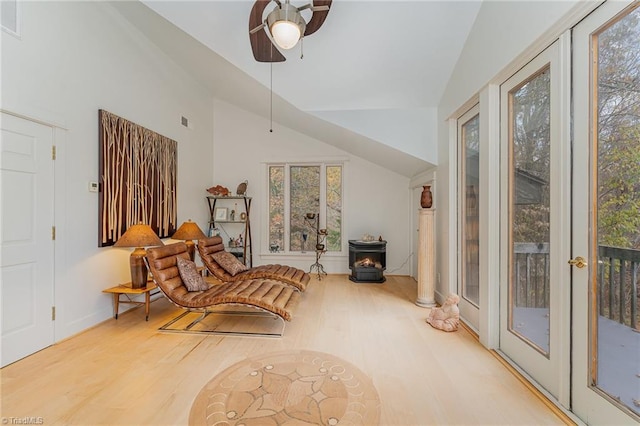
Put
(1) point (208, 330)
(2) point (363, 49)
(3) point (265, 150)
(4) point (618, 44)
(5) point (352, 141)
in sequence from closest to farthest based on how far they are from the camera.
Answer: (4) point (618, 44), (1) point (208, 330), (2) point (363, 49), (5) point (352, 141), (3) point (265, 150)

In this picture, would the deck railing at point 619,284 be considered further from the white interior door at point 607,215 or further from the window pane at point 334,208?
the window pane at point 334,208

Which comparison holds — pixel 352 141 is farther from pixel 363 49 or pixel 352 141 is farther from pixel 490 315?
pixel 490 315

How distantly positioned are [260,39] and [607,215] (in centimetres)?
287

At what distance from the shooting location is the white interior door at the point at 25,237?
7.69 feet

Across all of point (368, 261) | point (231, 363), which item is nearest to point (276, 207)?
point (368, 261)

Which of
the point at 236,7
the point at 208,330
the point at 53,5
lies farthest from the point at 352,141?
the point at 53,5

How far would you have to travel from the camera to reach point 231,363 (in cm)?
236

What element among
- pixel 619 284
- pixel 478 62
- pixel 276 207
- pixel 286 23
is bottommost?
pixel 619 284

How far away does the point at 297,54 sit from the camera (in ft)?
11.9

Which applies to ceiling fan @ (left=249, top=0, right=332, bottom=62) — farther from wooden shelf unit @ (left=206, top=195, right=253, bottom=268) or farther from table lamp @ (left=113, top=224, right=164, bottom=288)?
wooden shelf unit @ (left=206, top=195, right=253, bottom=268)

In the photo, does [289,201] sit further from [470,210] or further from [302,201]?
[470,210]

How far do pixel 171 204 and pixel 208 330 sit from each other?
239 centimetres

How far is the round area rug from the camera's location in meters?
1.72

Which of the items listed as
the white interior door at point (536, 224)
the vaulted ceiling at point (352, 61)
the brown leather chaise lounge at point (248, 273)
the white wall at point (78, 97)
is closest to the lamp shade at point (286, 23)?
the vaulted ceiling at point (352, 61)
